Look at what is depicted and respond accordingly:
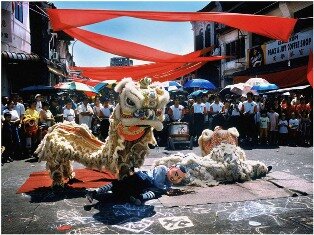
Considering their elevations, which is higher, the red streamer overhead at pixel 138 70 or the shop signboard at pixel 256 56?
the shop signboard at pixel 256 56

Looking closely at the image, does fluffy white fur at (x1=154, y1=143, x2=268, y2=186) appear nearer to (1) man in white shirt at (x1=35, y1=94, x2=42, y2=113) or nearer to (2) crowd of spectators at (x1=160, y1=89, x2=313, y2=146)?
(2) crowd of spectators at (x1=160, y1=89, x2=313, y2=146)

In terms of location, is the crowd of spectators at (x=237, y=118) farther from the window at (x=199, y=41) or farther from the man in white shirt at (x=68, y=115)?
the window at (x=199, y=41)

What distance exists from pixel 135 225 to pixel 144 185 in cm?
116

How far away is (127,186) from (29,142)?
519 centimetres

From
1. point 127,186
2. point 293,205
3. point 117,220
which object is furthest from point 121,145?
point 293,205

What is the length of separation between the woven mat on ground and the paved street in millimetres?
235

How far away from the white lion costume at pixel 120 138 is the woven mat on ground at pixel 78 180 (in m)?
0.35

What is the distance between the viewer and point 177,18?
17.2 feet

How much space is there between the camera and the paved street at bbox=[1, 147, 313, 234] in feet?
12.1

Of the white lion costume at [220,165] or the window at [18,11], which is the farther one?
the window at [18,11]

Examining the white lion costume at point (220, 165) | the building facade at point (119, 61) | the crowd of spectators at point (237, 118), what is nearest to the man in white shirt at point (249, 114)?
the crowd of spectators at point (237, 118)

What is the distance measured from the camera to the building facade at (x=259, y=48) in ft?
43.8

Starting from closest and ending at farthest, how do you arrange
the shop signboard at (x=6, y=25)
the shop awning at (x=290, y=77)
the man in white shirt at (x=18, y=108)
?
the man in white shirt at (x=18, y=108)
the shop awning at (x=290, y=77)
the shop signboard at (x=6, y=25)

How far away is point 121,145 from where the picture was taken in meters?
4.99
